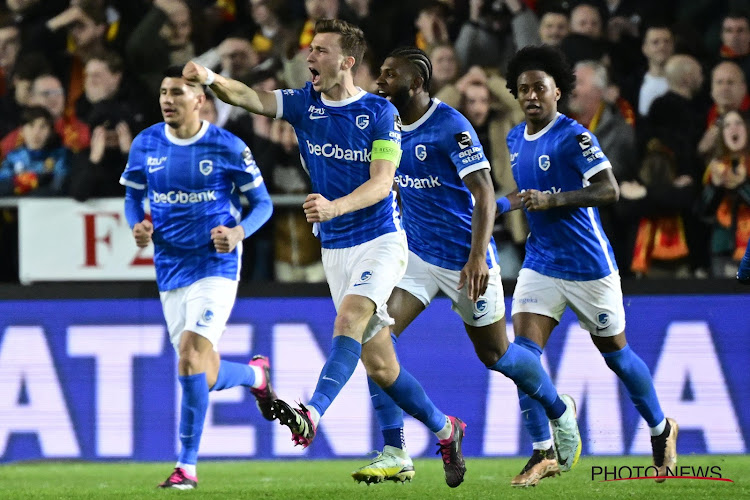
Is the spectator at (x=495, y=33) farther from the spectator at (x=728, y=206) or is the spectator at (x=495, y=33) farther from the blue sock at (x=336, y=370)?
the blue sock at (x=336, y=370)

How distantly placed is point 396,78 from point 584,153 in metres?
1.10

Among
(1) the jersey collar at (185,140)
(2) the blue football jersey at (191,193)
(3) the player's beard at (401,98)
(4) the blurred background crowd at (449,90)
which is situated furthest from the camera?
(4) the blurred background crowd at (449,90)

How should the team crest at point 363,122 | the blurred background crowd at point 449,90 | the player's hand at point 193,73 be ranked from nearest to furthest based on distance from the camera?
the player's hand at point 193,73, the team crest at point 363,122, the blurred background crowd at point 449,90

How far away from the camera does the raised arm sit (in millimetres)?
5301

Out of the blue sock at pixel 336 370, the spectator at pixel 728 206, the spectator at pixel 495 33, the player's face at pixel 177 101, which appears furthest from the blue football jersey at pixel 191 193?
the spectator at pixel 728 206

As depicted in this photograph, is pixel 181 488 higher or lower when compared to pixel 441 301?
lower

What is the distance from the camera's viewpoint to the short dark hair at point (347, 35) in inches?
232

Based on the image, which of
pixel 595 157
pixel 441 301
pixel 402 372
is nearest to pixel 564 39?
pixel 441 301

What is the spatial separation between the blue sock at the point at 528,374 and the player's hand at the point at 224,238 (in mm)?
1603

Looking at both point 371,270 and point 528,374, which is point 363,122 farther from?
point 528,374

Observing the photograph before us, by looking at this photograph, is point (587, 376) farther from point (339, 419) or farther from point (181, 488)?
point (181, 488)

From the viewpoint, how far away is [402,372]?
20.0 ft

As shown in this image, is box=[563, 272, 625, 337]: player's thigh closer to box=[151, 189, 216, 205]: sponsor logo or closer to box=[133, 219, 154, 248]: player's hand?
box=[151, 189, 216, 205]: sponsor logo

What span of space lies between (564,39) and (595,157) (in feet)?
9.91
